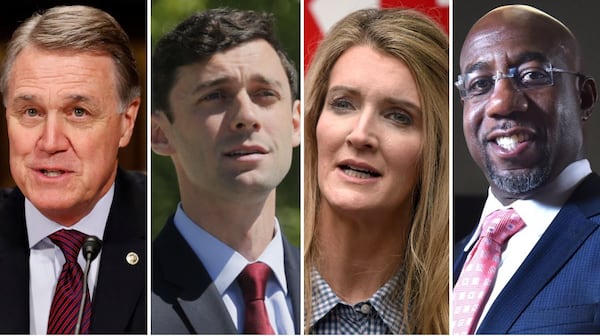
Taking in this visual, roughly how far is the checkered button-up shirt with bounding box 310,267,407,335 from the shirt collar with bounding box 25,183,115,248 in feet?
3.85

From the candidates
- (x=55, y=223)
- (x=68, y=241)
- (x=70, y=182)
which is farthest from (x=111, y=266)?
(x=70, y=182)

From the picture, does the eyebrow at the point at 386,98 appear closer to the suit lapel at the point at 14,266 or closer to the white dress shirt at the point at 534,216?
the white dress shirt at the point at 534,216

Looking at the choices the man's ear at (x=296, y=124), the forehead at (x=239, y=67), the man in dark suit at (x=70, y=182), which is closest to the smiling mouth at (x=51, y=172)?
the man in dark suit at (x=70, y=182)

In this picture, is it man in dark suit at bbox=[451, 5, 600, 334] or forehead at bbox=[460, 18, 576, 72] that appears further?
forehead at bbox=[460, 18, 576, 72]

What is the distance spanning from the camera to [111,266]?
227 inches

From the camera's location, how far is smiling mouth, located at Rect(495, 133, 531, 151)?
19.2 feet

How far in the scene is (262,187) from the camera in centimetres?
586

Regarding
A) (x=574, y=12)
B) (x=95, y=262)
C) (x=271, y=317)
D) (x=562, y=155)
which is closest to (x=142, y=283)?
(x=95, y=262)

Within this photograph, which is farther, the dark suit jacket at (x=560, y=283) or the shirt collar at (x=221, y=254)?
the shirt collar at (x=221, y=254)

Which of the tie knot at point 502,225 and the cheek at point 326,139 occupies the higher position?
the cheek at point 326,139

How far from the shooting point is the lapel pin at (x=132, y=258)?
229 inches

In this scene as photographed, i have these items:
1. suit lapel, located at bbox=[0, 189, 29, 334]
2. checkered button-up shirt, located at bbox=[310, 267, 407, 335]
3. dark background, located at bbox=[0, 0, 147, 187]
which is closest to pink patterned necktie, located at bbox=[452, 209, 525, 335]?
checkered button-up shirt, located at bbox=[310, 267, 407, 335]

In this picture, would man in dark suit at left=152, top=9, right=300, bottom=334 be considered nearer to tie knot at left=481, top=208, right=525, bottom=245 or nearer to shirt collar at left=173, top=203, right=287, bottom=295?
shirt collar at left=173, top=203, right=287, bottom=295

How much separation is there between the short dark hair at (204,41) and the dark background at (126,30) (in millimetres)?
84
